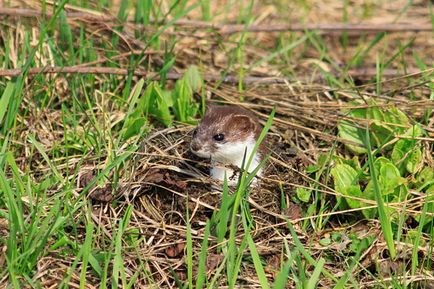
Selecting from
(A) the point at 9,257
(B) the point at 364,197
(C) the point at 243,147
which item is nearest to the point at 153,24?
(C) the point at 243,147

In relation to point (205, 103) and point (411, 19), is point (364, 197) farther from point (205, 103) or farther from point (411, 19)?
point (411, 19)

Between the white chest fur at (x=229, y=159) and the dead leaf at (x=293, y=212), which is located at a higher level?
the white chest fur at (x=229, y=159)

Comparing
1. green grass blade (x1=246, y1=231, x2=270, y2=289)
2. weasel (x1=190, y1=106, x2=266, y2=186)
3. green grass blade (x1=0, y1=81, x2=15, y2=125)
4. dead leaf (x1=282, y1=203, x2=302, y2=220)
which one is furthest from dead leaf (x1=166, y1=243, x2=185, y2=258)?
green grass blade (x1=0, y1=81, x2=15, y2=125)

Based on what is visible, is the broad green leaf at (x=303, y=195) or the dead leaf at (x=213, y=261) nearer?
the dead leaf at (x=213, y=261)

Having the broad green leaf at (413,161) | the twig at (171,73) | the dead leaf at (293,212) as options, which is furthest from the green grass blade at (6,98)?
the broad green leaf at (413,161)

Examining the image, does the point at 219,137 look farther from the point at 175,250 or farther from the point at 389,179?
the point at 389,179

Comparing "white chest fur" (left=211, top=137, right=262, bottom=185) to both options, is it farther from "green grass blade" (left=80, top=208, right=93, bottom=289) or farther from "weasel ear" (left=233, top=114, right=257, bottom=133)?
"green grass blade" (left=80, top=208, right=93, bottom=289)

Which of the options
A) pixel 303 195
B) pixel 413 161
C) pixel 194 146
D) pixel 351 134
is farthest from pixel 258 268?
pixel 351 134

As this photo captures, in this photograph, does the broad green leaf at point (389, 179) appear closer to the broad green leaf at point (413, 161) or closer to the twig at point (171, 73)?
the broad green leaf at point (413, 161)
